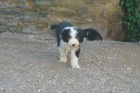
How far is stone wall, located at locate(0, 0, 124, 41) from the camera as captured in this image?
9.22m

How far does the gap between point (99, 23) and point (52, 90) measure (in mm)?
4481

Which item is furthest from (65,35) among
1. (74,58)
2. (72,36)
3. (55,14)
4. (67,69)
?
(55,14)

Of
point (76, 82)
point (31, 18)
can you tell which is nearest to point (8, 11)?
point (31, 18)

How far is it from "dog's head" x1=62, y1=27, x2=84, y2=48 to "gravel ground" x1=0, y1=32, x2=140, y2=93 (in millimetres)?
509

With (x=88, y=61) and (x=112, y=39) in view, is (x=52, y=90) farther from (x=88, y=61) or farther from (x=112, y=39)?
(x=112, y=39)

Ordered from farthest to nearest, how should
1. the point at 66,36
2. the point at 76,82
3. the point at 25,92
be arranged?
the point at 66,36 < the point at 76,82 < the point at 25,92

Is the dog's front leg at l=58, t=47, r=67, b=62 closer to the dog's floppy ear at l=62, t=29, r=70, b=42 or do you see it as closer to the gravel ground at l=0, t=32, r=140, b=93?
the gravel ground at l=0, t=32, r=140, b=93

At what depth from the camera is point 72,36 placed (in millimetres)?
6160

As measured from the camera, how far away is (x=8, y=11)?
9.35m

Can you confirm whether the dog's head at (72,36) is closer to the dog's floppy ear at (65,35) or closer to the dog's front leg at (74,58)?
the dog's floppy ear at (65,35)

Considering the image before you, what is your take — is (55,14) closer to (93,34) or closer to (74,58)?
(93,34)

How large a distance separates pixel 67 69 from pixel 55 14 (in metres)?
3.22

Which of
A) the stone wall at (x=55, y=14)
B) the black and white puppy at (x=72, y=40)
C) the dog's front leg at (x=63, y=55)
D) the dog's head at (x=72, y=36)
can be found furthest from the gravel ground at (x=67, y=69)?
the stone wall at (x=55, y=14)

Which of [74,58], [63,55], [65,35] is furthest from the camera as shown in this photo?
[63,55]
